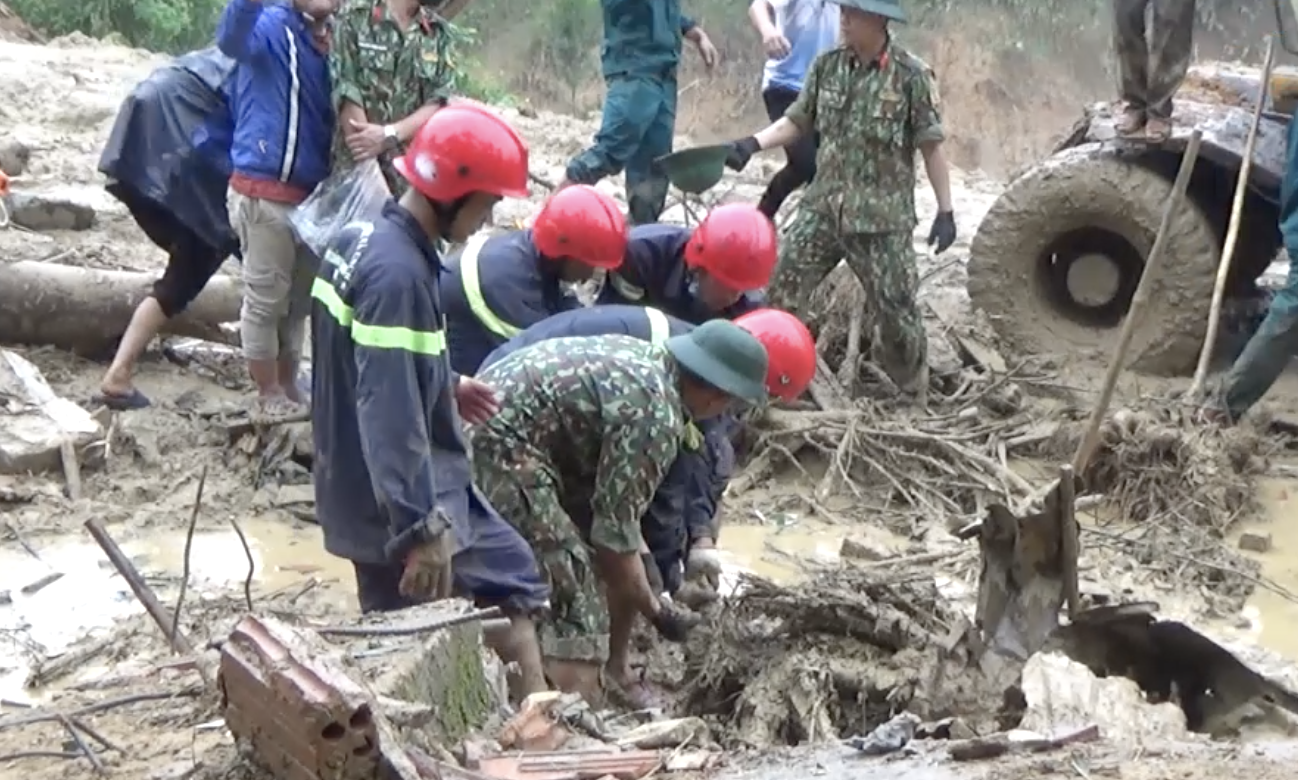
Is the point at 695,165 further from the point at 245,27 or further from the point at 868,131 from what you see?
the point at 245,27

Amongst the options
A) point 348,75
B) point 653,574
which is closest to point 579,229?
point 653,574

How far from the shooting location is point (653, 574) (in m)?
5.32

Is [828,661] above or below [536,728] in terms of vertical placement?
below

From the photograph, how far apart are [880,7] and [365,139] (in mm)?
2436

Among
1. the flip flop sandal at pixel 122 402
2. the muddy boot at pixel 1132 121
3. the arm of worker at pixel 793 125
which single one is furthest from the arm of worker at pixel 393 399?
the muddy boot at pixel 1132 121

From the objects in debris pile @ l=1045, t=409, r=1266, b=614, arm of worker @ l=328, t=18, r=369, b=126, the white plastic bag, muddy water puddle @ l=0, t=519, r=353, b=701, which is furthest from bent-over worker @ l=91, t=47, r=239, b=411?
debris pile @ l=1045, t=409, r=1266, b=614

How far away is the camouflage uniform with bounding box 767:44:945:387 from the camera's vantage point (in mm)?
7574

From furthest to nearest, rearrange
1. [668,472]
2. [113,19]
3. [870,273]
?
[113,19] → [870,273] → [668,472]

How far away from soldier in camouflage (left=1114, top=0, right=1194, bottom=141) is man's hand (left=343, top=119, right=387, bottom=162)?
11.8 ft

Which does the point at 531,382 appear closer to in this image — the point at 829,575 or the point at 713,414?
the point at 713,414

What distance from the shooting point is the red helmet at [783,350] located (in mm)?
5414

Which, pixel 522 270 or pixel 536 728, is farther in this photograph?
pixel 522 270

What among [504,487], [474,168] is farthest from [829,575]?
[474,168]

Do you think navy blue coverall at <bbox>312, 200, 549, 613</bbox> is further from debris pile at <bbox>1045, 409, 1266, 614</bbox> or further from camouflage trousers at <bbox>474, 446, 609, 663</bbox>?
debris pile at <bbox>1045, 409, 1266, 614</bbox>
